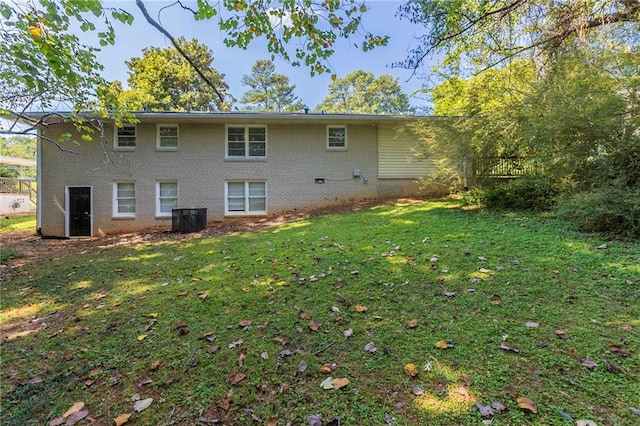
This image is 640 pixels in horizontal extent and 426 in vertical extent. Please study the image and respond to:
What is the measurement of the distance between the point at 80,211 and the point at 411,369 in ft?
49.0

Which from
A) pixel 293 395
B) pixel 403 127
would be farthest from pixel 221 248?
pixel 403 127

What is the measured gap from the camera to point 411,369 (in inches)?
95.0

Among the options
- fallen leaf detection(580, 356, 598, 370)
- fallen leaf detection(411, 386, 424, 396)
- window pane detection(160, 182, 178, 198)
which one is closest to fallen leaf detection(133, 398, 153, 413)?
fallen leaf detection(411, 386, 424, 396)

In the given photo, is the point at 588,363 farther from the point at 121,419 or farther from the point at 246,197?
the point at 246,197

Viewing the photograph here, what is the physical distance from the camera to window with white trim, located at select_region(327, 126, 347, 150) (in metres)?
13.6

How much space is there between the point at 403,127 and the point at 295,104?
989 inches

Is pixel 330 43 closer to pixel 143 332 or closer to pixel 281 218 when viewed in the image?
pixel 143 332

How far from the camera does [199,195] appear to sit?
13047 mm

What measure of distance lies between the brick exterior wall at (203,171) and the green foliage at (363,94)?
23.7 metres

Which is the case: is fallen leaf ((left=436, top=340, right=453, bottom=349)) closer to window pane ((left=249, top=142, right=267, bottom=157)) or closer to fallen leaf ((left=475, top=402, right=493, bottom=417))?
fallen leaf ((left=475, top=402, right=493, bottom=417))

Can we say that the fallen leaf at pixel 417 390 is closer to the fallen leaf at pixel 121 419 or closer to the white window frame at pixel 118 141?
the fallen leaf at pixel 121 419


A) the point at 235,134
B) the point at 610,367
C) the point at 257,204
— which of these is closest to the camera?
the point at 610,367

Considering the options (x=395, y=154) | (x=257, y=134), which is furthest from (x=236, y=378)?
(x=395, y=154)

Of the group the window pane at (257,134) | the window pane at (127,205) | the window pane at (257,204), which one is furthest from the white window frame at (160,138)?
Answer: the window pane at (257,204)
